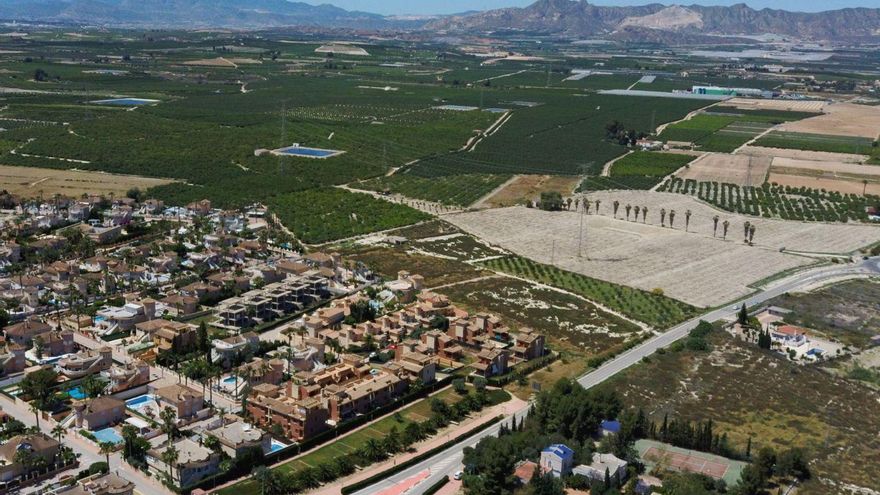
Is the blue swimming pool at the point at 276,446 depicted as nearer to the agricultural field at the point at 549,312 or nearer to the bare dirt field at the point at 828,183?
the agricultural field at the point at 549,312

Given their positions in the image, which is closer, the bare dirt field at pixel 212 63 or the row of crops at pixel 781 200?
the row of crops at pixel 781 200

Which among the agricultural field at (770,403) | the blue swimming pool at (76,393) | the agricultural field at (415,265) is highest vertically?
the agricultural field at (770,403)

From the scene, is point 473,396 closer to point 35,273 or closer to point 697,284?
point 697,284

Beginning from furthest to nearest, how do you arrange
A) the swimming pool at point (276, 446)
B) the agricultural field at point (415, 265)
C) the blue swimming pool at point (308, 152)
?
the blue swimming pool at point (308, 152) → the agricultural field at point (415, 265) → the swimming pool at point (276, 446)

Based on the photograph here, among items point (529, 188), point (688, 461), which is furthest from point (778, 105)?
point (688, 461)

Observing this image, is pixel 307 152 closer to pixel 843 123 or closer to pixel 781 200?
pixel 781 200

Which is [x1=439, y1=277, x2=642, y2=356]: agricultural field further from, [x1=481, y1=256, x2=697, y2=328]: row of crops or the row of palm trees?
the row of palm trees

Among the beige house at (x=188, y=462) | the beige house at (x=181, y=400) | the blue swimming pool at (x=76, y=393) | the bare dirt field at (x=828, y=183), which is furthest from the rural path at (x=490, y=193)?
the beige house at (x=188, y=462)
